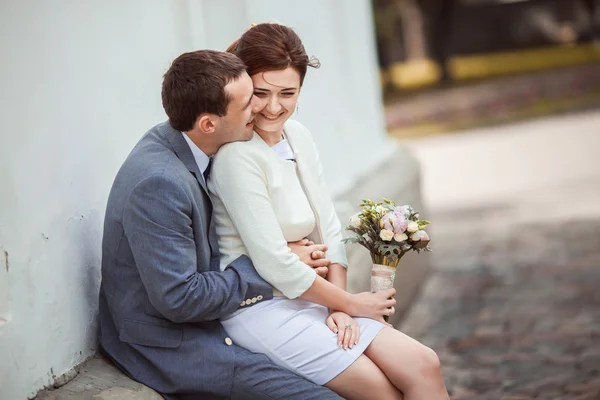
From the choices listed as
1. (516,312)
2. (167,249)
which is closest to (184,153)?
(167,249)

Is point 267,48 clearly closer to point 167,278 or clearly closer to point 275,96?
point 275,96

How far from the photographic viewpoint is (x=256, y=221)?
3445mm

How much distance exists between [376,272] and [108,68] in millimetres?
1427

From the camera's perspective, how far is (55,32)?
11.8 feet

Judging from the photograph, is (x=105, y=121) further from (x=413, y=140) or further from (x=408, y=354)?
(x=413, y=140)

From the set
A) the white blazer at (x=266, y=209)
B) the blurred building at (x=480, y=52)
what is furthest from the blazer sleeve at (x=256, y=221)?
the blurred building at (x=480, y=52)

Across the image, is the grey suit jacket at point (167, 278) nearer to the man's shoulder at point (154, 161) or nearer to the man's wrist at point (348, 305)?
the man's shoulder at point (154, 161)

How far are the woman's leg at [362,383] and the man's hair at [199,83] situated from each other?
40.6 inches

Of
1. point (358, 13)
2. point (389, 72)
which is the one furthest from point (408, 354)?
point (389, 72)

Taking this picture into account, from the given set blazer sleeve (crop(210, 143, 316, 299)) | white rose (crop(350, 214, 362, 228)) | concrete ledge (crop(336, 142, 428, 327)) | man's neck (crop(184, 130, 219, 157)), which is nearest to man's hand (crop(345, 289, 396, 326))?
blazer sleeve (crop(210, 143, 316, 299))

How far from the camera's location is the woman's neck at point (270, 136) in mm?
3710

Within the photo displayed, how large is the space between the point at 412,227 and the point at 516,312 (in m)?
3.31

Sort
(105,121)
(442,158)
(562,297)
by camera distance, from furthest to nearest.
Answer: (442,158)
(562,297)
(105,121)

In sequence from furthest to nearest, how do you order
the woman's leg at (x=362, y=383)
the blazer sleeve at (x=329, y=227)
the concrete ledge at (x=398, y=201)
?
the concrete ledge at (x=398, y=201)
the blazer sleeve at (x=329, y=227)
the woman's leg at (x=362, y=383)
